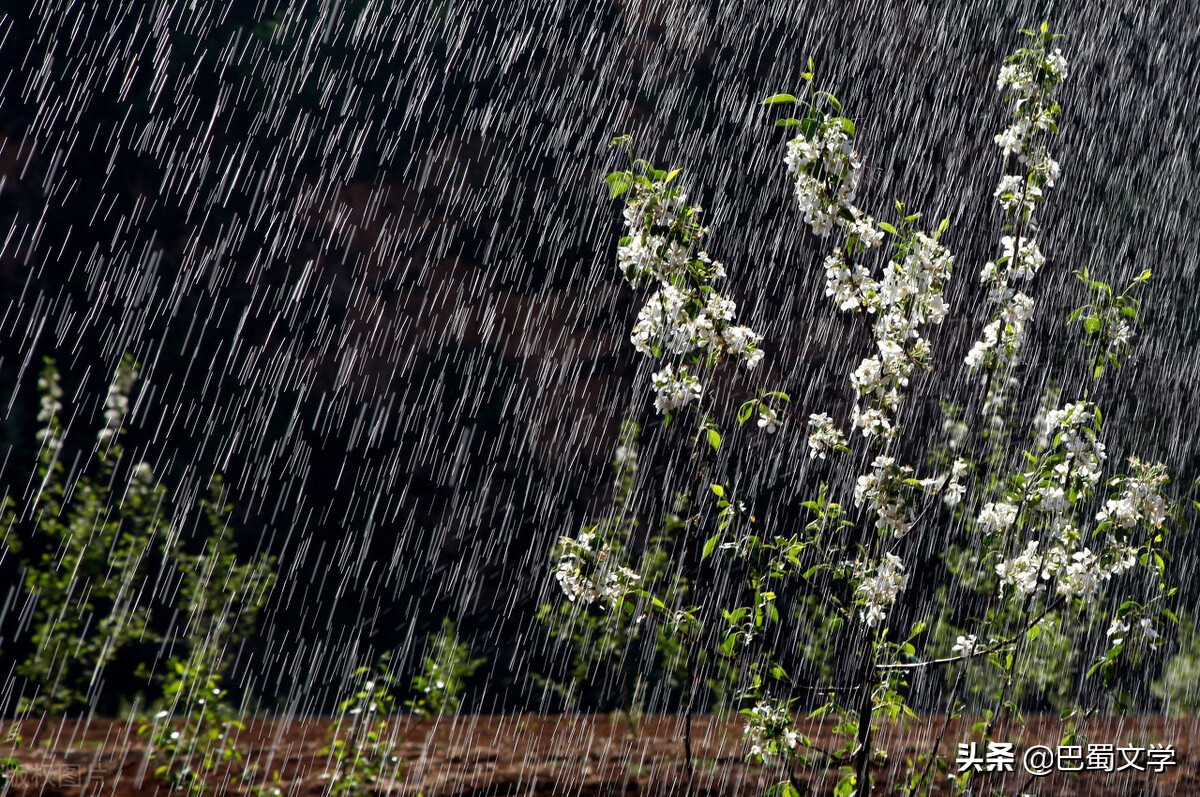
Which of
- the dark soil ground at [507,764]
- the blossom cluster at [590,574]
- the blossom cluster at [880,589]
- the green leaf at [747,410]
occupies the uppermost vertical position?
the green leaf at [747,410]

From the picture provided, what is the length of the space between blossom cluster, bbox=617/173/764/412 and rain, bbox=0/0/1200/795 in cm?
27

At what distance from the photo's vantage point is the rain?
12.6 feet

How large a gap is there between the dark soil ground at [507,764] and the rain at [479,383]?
27 mm

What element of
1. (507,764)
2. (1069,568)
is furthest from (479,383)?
(1069,568)

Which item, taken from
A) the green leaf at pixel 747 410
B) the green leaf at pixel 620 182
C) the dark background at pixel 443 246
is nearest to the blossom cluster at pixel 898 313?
the green leaf at pixel 747 410

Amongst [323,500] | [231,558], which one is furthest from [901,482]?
[323,500]

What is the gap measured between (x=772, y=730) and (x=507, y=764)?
1.21 meters

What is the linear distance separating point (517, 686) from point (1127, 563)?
16.1 ft

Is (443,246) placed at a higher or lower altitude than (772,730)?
higher
